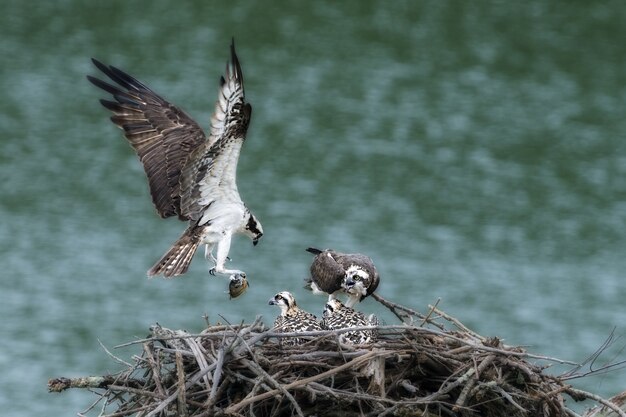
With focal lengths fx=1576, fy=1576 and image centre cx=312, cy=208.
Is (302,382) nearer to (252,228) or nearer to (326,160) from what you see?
(252,228)

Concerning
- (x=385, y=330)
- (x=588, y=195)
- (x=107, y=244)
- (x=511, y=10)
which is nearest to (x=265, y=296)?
(x=107, y=244)

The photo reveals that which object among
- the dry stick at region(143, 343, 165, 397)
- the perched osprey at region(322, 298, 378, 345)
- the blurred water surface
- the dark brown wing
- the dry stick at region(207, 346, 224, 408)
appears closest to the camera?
the dry stick at region(207, 346, 224, 408)

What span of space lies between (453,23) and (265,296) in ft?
21.5

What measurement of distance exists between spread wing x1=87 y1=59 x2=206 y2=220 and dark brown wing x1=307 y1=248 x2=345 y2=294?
3.30ft

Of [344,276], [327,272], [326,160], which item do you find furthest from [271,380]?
[326,160]

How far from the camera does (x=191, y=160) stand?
892 centimetres

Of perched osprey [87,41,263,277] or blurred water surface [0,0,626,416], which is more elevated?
blurred water surface [0,0,626,416]

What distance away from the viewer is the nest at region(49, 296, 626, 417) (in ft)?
23.2

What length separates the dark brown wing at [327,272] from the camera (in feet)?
27.5

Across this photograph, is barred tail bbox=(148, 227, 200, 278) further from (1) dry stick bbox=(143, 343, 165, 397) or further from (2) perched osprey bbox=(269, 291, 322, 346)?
(1) dry stick bbox=(143, 343, 165, 397)

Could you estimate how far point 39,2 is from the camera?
61.8ft

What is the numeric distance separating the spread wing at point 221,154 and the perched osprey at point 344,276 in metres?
0.74

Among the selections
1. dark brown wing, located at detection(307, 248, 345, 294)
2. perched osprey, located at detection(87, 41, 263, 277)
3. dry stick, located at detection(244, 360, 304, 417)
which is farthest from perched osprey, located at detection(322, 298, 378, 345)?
perched osprey, located at detection(87, 41, 263, 277)

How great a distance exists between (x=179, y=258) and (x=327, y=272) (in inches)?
38.6
